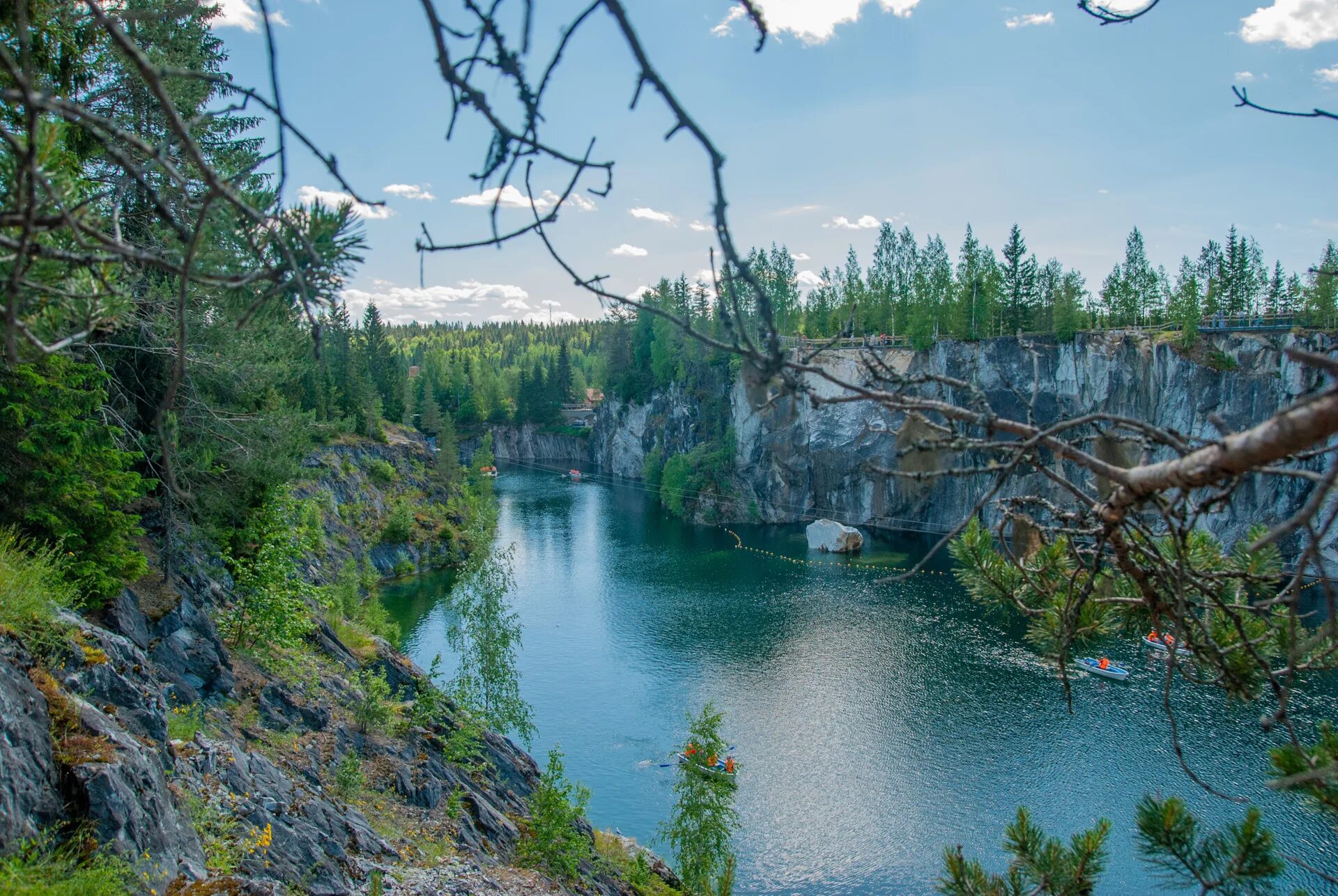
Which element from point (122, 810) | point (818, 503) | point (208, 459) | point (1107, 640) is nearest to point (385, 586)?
point (208, 459)

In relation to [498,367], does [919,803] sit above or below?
below

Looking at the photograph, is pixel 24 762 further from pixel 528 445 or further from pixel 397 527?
pixel 528 445

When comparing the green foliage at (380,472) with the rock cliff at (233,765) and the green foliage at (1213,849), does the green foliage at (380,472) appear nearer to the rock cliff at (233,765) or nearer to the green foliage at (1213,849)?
the rock cliff at (233,765)

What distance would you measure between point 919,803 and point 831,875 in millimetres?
3061

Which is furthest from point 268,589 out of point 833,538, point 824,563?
point 833,538

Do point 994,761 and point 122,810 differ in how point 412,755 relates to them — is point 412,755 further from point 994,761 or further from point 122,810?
point 994,761

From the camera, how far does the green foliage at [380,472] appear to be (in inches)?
1490

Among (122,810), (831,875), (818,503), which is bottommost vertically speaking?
(831,875)

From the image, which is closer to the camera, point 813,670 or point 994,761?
point 994,761

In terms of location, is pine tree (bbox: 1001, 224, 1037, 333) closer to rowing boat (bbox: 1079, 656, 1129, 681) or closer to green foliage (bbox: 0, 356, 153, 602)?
rowing boat (bbox: 1079, 656, 1129, 681)

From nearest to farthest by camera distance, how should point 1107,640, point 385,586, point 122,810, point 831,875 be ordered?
1. point 1107,640
2. point 122,810
3. point 831,875
4. point 385,586

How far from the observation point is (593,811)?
55.8 ft

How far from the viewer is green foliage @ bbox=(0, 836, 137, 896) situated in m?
3.87

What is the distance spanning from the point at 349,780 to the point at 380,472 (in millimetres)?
30630
